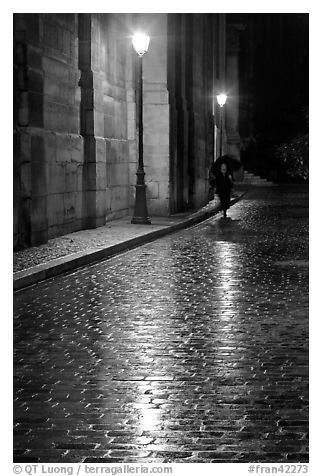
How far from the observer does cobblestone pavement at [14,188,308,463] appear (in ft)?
20.6

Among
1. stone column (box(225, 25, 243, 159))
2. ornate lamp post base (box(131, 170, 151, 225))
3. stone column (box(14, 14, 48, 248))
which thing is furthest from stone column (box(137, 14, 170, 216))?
stone column (box(225, 25, 243, 159))

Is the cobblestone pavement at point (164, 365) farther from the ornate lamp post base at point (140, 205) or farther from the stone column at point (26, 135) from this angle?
the ornate lamp post base at point (140, 205)

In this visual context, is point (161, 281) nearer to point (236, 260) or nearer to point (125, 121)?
point (236, 260)

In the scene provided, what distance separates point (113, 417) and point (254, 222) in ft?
69.0

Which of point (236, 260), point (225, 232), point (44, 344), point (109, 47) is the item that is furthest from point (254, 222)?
point (44, 344)

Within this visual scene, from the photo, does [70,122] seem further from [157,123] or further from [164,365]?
[164,365]

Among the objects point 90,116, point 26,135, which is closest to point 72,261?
point 26,135

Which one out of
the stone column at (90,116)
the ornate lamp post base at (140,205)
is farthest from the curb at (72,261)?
the stone column at (90,116)

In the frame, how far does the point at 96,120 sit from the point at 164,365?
52.7 feet

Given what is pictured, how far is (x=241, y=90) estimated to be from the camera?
85.7 m

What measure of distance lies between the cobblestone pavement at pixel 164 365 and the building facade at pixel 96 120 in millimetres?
3999

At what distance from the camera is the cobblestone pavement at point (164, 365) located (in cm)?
629

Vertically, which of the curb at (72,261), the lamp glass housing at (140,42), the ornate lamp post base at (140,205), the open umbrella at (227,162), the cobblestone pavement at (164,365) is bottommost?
the cobblestone pavement at (164,365)

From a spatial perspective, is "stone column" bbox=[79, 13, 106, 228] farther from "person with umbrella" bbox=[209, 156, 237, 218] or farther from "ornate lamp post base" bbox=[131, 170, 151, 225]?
"person with umbrella" bbox=[209, 156, 237, 218]
